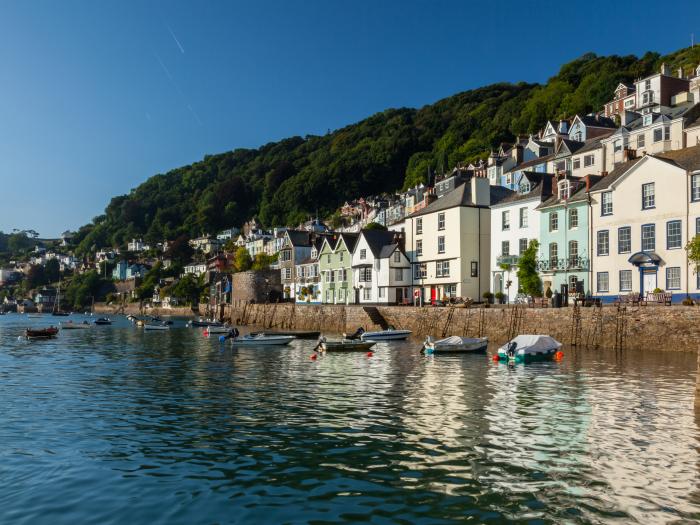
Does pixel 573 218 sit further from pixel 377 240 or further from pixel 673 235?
pixel 377 240

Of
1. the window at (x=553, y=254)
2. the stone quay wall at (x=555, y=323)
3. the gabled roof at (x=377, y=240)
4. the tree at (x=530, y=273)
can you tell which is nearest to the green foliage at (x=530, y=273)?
the tree at (x=530, y=273)

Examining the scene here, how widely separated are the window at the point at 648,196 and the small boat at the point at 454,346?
55.9 feet

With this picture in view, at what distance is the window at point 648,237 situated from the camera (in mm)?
48156

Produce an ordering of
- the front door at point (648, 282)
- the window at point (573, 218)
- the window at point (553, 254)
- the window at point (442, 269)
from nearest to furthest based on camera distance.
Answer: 1. the front door at point (648, 282)
2. the window at point (573, 218)
3. the window at point (553, 254)
4. the window at point (442, 269)

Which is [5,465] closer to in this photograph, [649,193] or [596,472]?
[596,472]

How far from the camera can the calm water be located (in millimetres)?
12422

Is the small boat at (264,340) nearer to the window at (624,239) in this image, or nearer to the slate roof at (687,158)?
the window at (624,239)

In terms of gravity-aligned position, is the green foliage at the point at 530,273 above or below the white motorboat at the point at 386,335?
above

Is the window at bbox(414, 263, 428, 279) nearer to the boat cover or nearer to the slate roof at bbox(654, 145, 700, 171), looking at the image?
the slate roof at bbox(654, 145, 700, 171)

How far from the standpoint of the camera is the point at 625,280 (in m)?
50.1

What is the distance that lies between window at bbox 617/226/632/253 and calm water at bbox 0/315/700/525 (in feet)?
64.2

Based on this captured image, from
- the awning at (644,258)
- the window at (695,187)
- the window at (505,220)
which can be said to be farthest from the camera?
the window at (505,220)

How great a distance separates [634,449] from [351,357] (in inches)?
1129

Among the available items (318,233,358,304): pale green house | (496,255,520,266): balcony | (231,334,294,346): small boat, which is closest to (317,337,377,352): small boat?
(231,334,294,346): small boat
